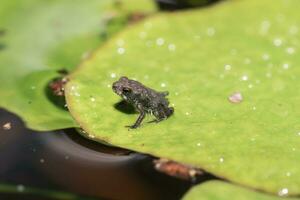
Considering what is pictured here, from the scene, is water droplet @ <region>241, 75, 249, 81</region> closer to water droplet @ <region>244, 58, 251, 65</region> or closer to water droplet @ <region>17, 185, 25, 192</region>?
water droplet @ <region>244, 58, 251, 65</region>

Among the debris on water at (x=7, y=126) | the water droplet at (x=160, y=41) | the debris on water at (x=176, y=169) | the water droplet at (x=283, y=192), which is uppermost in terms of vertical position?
the water droplet at (x=160, y=41)

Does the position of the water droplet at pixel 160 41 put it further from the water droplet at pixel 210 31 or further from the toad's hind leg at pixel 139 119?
the toad's hind leg at pixel 139 119

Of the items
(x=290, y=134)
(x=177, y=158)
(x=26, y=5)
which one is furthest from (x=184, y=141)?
(x=26, y=5)

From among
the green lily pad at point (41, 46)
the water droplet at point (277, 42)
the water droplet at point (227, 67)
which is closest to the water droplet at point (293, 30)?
the water droplet at point (277, 42)

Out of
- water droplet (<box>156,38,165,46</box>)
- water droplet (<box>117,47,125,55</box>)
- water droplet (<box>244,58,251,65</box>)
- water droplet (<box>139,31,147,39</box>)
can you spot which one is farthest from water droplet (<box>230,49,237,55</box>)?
water droplet (<box>117,47,125,55</box>)

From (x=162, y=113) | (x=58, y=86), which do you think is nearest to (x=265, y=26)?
(x=162, y=113)

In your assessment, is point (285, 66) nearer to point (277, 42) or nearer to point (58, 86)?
point (277, 42)

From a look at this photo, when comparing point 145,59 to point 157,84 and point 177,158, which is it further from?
point 177,158
